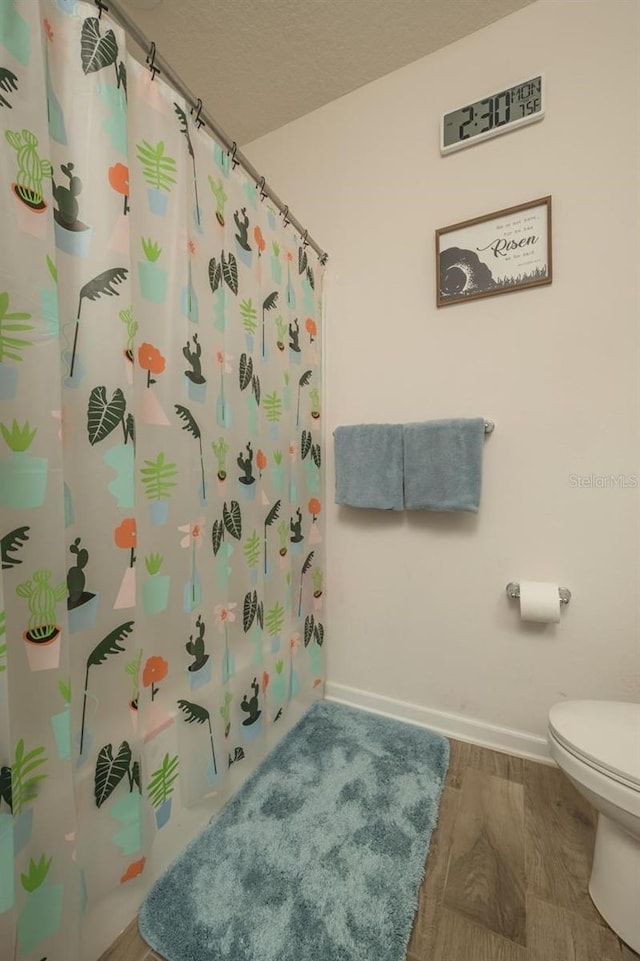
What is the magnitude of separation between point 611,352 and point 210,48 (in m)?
1.72

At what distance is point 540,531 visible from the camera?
126 centimetres

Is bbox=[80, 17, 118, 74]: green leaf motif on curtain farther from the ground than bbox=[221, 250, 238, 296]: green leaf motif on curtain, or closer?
farther from the ground

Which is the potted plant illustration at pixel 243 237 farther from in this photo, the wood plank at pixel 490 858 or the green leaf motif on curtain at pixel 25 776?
the wood plank at pixel 490 858

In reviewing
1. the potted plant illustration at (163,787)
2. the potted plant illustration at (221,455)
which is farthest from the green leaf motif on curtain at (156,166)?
the potted plant illustration at (163,787)

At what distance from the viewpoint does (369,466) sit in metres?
1.44

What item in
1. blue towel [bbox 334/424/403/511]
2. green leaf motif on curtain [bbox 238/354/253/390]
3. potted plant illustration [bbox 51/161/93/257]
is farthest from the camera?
blue towel [bbox 334/424/403/511]

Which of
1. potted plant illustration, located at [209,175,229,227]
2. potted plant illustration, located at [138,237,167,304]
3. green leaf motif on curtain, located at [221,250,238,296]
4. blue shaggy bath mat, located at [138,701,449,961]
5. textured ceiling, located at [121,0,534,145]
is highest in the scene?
textured ceiling, located at [121,0,534,145]

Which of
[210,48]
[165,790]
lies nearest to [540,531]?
[165,790]

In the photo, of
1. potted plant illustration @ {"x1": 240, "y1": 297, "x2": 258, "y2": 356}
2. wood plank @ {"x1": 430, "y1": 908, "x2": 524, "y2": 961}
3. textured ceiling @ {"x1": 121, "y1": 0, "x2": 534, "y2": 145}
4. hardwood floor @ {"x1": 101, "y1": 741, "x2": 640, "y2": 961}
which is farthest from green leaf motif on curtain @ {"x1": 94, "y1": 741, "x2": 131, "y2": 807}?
textured ceiling @ {"x1": 121, "y1": 0, "x2": 534, "y2": 145}

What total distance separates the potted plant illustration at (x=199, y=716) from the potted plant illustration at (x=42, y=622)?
41 centimetres

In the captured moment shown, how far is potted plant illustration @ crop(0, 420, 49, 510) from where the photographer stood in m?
0.57

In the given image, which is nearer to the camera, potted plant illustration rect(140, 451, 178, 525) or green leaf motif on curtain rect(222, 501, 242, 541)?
potted plant illustration rect(140, 451, 178, 525)

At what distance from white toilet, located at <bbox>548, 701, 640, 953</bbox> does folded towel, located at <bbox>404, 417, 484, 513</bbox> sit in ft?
2.11

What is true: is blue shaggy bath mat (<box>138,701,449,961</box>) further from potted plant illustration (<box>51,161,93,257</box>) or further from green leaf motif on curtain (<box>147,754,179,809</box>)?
potted plant illustration (<box>51,161,93,257</box>)
